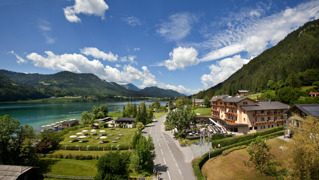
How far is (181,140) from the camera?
44.0m

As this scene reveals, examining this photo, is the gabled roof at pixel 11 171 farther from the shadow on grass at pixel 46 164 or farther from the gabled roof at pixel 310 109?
the gabled roof at pixel 310 109

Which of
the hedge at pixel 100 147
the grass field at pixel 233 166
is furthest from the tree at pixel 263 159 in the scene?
the hedge at pixel 100 147

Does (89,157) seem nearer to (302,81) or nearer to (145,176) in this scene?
(145,176)

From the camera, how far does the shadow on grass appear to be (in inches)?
1121

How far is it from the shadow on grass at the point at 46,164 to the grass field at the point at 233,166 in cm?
3077

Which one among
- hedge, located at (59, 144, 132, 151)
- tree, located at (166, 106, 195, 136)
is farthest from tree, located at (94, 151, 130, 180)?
tree, located at (166, 106, 195, 136)

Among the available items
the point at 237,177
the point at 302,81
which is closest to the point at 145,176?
the point at 237,177

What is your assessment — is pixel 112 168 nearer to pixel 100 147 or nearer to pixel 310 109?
pixel 100 147

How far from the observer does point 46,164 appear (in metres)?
31.1

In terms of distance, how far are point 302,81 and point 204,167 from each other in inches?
3875

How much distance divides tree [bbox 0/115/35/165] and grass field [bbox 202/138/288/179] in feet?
118

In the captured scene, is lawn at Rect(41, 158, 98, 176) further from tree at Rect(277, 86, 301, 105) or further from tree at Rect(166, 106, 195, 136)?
tree at Rect(277, 86, 301, 105)

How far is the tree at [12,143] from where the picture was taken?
2777cm

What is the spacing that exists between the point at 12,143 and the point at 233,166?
143 ft
